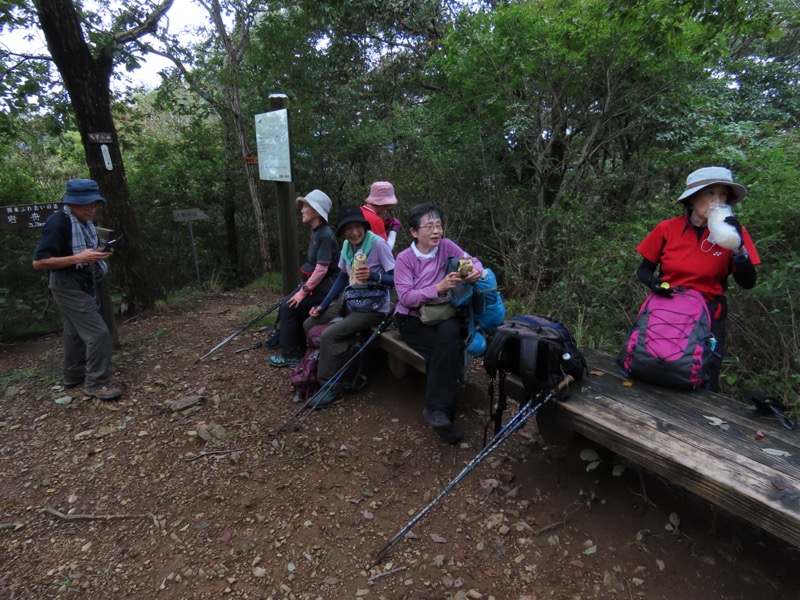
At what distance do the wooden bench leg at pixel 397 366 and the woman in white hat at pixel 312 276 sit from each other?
97 centimetres

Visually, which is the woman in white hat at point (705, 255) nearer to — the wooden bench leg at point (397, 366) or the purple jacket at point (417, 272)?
the purple jacket at point (417, 272)

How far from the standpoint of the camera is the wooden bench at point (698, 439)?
161 centimetres

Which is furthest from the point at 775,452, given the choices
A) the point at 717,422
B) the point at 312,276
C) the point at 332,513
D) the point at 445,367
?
the point at 312,276

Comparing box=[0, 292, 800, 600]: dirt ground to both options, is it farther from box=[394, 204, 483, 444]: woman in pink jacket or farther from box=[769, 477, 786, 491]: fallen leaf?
box=[769, 477, 786, 491]: fallen leaf

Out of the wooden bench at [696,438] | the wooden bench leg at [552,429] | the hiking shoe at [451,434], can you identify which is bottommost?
the hiking shoe at [451,434]

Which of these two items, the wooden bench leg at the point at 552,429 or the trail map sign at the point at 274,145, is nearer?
the wooden bench leg at the point at 552,429

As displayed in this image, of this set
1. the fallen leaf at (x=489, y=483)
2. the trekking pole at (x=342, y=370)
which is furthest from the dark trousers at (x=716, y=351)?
the trekking pole at (x=342, y=370)

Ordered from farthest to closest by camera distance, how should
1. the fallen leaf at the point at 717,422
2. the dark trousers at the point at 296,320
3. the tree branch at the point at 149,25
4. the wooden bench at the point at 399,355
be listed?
the tree branch at the point at 149,25 < the dark trousers at the point at 296,320 < the wooden bench at the point at 399,355 < the fallen leaf at the point at 717,422

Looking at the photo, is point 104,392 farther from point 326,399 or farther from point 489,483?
point 489,483

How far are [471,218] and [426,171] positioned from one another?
44.9 inches

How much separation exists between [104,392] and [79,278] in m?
1.01

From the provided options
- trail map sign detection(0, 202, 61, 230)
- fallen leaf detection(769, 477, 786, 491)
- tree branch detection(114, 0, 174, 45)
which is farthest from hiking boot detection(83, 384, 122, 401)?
tree branch detection(114, 0, 174, 45)

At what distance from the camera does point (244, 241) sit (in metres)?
10.5

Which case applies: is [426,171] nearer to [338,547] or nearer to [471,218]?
[471,218]
